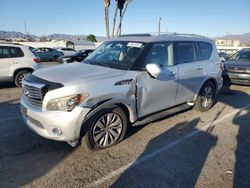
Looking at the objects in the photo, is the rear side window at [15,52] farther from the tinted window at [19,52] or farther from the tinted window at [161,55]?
the tinted window at [161,55]

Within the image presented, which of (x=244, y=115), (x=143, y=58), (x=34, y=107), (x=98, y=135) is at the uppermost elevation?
(x=143, y=58)

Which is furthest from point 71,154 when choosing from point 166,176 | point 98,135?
point 166,176

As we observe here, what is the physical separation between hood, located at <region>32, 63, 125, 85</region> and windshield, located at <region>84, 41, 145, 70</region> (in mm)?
238

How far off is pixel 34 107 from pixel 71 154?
37.4 inches

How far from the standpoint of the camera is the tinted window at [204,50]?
590 centimetres

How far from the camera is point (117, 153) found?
3947 mm

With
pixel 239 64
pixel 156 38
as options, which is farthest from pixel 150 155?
pixel 239 64

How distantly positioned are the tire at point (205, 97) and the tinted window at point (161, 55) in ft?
5.39

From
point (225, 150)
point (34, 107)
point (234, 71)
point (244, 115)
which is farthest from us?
point (234, 71)

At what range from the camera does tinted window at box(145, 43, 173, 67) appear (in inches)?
180

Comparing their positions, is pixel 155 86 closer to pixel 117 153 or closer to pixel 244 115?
pixel 117 153

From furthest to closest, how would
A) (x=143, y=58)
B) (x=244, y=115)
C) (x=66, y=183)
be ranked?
(x=244, y=115) < (x=143, y=58) < (x=66, y=183)

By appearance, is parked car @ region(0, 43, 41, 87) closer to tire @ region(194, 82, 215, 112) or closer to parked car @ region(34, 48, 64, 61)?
Answer: tire @ region(194, 82, 215, 112)

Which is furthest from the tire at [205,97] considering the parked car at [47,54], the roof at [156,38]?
the parked car at [47,54]
